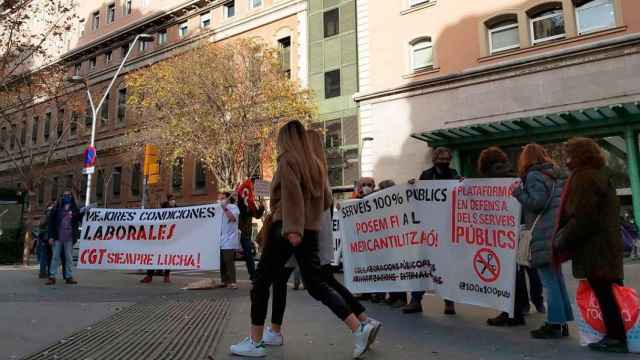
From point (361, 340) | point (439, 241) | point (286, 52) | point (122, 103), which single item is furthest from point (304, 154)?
point (122, 103)

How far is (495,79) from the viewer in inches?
802

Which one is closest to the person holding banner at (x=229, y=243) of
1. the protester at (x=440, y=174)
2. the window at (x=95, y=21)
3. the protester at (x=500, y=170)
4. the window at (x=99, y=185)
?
the protester at (x=440, y=174)

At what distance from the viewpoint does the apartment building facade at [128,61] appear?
99.0 feet

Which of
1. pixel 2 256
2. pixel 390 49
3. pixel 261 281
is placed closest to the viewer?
pixel 261 281

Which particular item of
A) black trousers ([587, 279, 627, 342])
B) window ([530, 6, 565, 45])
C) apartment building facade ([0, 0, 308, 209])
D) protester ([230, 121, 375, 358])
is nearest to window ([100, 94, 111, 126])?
apartment building facade ([0, 0, 308, 209])

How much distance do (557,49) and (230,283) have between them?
16.3m

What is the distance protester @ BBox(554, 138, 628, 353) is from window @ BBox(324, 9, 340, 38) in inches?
969

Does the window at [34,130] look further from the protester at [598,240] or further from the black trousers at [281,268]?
the protester at [598,240]

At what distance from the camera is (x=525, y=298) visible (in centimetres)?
584

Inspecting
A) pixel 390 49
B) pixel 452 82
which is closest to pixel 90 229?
pixel 452 82

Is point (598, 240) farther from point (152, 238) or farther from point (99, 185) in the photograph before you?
A: point (99, 185)

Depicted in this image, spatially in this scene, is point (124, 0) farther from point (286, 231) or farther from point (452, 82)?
point (286, 231)

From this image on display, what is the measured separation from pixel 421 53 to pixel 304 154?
2041cm

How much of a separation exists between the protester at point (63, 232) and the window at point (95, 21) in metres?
38.5
